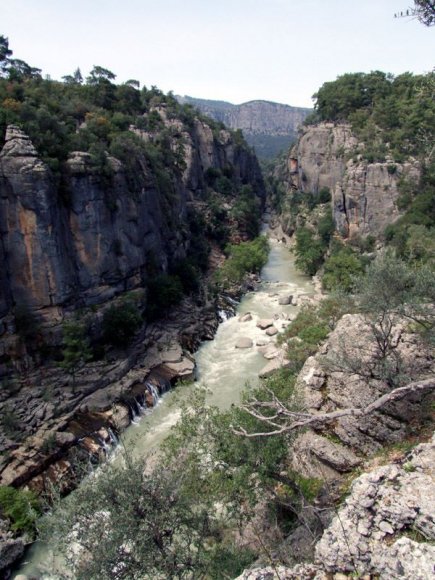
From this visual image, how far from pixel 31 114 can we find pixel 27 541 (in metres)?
26.1

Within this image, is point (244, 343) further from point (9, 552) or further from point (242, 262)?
point (9, 552)

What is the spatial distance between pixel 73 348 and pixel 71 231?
28.6ft

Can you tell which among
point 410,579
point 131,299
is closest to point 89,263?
point 131,299

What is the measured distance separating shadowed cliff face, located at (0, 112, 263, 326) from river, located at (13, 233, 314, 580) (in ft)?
30.0

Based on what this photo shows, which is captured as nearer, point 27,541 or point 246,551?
point 246,551

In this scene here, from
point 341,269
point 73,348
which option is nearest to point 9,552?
point 73,348

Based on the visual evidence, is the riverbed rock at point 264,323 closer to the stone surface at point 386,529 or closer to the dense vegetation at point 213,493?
the dense vegetation at point 213,493

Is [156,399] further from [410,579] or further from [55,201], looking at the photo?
[410,579]

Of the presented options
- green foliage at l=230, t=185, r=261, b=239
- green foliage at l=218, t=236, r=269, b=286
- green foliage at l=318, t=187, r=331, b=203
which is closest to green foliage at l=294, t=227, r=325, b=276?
green foliage at l=218, t=236, r=269, b=286

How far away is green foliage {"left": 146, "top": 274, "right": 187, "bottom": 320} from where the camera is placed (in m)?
36.8

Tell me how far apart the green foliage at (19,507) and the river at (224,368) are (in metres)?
1.02

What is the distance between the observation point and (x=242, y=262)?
51062 millimetres

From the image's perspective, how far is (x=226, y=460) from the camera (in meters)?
13.4

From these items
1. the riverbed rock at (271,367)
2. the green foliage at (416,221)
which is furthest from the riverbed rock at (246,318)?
the green foliage at (416,221)
